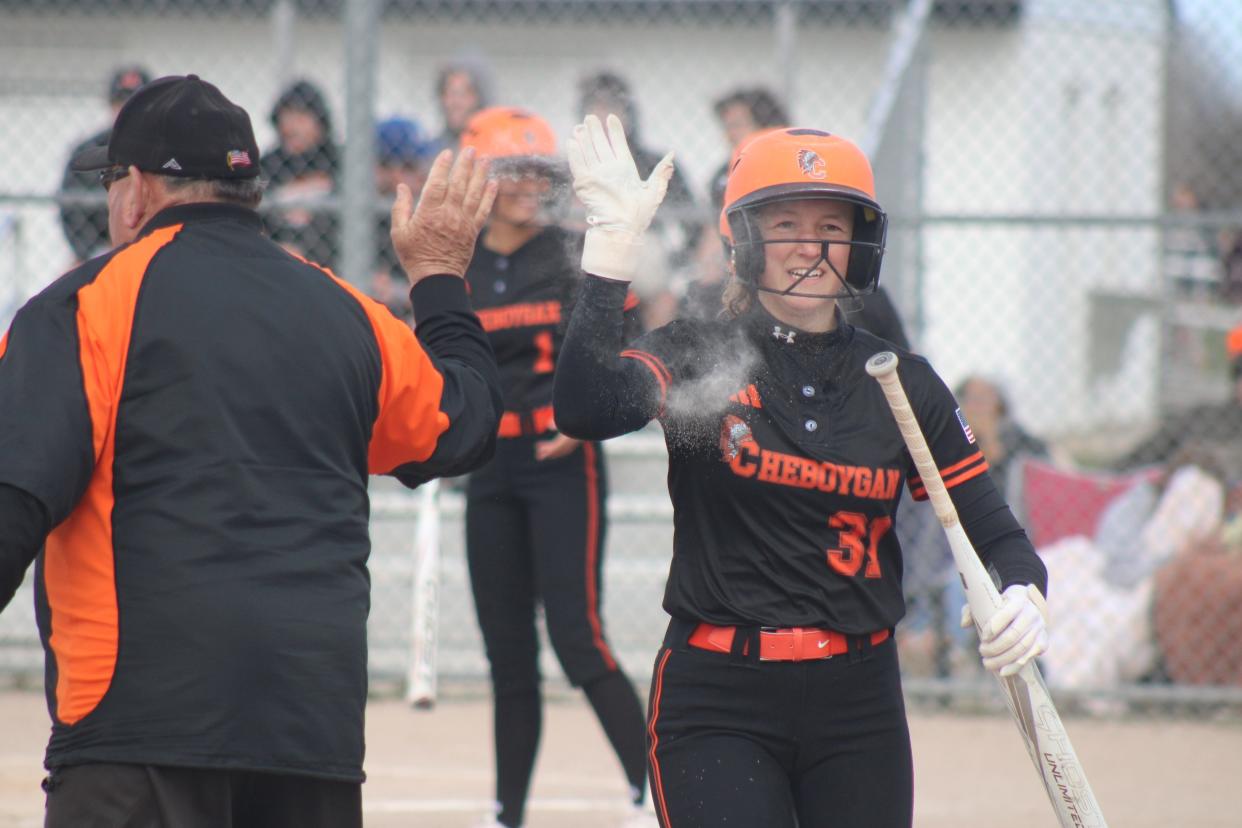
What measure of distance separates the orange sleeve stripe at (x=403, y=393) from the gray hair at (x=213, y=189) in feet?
0.57

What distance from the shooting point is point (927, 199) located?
39.7ft

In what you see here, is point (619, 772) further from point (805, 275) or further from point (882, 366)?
point (882, 366)

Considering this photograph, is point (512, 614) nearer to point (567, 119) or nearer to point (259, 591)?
point (259, 591)

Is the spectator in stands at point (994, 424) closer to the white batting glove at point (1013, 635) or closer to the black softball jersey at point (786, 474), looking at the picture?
the black softball jersey at point (786, 474)

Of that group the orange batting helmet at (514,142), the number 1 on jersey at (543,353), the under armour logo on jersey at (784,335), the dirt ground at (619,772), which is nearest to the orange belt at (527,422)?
the number 1 on jersey at (543,353)

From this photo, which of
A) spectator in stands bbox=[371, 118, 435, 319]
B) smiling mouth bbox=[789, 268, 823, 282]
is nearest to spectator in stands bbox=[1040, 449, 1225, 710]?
spectator in stands bbox=[371, 118, 435, 319]

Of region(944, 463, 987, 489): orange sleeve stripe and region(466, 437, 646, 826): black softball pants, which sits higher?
region(944, 463, 987, 489): orange sleeve stripe

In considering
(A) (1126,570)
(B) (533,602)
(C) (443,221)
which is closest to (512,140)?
(B) (533,602)

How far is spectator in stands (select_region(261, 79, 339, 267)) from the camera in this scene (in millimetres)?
7418

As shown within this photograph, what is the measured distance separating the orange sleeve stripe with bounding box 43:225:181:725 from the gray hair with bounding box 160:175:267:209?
244 millimetres

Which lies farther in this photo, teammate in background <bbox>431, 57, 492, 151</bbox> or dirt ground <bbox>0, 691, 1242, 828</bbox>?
teammate in background <bbox>431, 57, 492, 151</bbox>

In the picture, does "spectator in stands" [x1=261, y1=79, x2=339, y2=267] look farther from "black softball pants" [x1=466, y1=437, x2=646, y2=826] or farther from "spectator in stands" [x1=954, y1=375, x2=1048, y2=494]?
"spectator in stands" [x1=954, y1=375, x2=1048, y2=494]

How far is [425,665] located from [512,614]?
1.22 ft

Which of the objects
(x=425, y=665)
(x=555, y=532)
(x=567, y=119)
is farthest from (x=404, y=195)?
(x=567, y=119)
